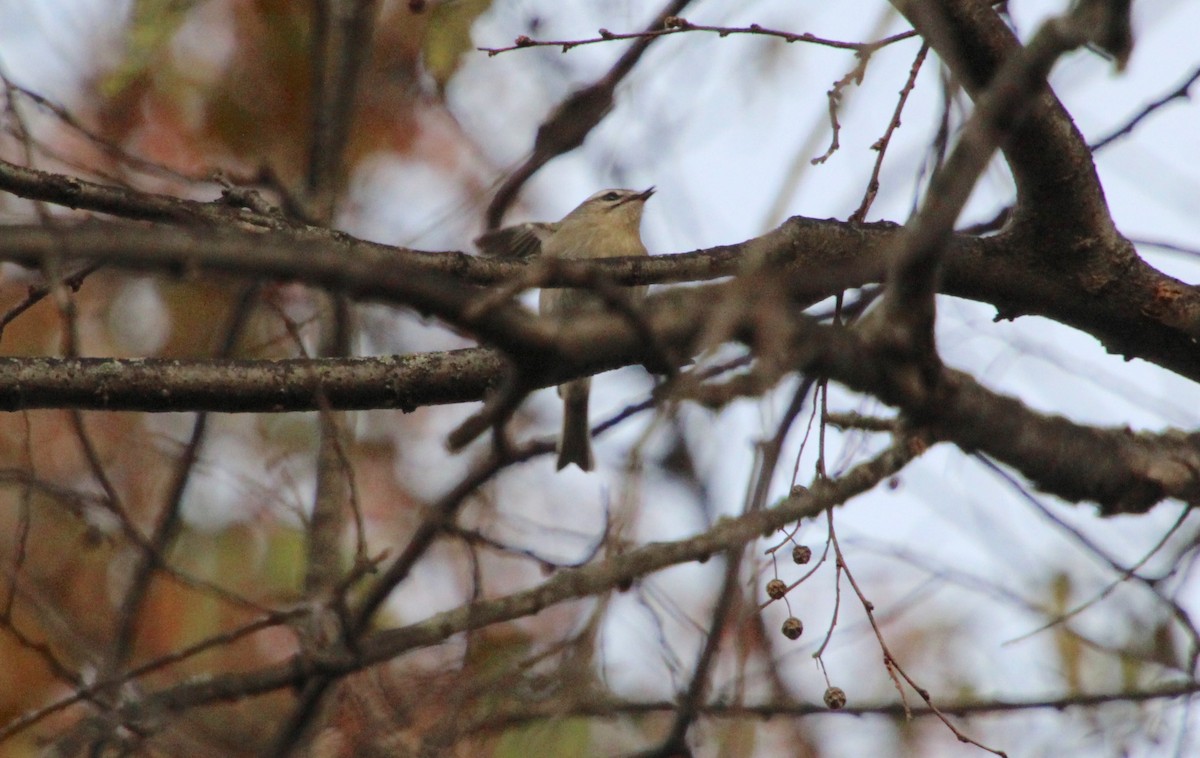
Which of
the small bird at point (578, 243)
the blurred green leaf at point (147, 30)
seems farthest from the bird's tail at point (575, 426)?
the blurred green leaf at point (147, 30)

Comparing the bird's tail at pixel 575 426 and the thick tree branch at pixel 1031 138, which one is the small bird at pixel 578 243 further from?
the thick tree branch at pixel 1031 138

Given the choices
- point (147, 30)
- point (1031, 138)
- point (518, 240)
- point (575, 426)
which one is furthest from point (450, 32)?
point (518, 240)

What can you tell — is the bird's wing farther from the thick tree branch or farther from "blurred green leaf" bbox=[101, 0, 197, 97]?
the thick tree branch

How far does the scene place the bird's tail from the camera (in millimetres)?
5770

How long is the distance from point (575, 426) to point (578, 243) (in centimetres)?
101

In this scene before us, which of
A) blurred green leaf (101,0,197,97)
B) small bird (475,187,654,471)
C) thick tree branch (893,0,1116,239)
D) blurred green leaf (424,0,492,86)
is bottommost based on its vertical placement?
thick tree branch (893,0,1116,239)

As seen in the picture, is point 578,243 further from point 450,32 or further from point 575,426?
point 450,32

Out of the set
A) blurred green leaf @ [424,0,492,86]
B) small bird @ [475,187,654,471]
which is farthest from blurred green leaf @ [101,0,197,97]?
small bird @ [475,187,654,471]

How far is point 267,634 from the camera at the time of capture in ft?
21.6

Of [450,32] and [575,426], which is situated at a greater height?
[575,426]

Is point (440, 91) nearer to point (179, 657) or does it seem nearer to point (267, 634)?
point (179, 657)

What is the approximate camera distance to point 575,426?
5.89 meters

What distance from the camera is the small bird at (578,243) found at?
5.81 meters

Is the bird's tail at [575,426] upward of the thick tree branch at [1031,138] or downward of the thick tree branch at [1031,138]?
upward
